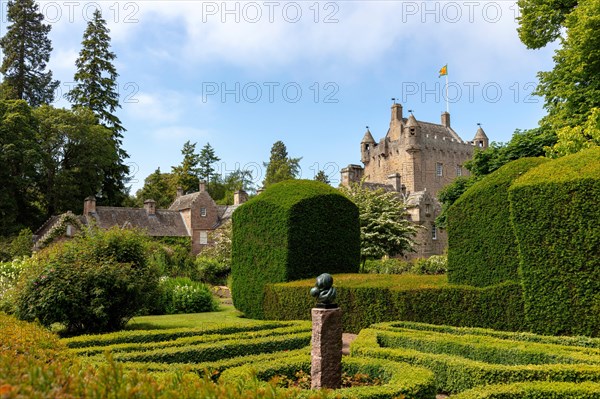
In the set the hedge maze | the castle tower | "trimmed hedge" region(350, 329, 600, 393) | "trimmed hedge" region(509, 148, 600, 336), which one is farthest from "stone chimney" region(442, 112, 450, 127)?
"trimmed hedge" region(350, 329, 600, 393)

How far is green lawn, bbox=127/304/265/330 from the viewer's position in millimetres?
14297

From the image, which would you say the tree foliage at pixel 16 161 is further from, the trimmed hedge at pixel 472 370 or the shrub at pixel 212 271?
the trimmed hedge at pixel 472 370

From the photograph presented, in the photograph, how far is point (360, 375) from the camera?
7.73m

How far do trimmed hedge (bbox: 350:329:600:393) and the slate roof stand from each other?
114 feet

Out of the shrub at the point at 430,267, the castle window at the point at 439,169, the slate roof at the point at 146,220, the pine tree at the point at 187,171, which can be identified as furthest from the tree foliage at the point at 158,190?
the shrub at the point at 430,267

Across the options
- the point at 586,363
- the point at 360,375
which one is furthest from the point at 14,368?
the point at 586,363

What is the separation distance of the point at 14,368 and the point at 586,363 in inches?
291

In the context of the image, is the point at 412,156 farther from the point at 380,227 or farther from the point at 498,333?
the point at 498,333

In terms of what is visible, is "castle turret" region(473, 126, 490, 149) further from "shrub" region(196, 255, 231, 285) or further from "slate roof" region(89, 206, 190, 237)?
"shrub" region(196, 255, 231, 285)

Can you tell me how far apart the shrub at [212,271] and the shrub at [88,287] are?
15.7 metres

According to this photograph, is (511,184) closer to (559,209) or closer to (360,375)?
(559,209)

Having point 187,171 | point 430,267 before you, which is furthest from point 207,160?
point 430,267

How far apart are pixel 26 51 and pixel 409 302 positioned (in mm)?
47399

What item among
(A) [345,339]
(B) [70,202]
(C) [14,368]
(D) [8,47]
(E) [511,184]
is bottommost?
(A) [345,339]
